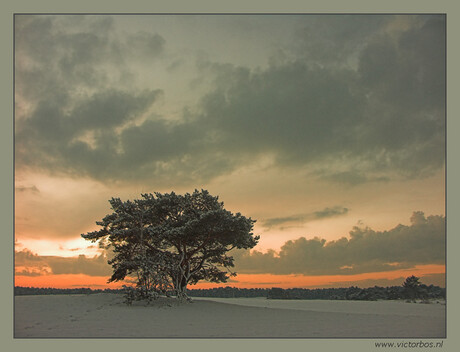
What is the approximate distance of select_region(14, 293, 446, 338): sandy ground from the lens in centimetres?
1873

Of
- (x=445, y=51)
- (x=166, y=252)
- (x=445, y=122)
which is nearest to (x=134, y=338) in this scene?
(x=166, y=252)

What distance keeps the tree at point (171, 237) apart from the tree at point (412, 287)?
18.6m

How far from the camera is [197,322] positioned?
21.6 metres

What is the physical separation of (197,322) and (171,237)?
12.1 metres

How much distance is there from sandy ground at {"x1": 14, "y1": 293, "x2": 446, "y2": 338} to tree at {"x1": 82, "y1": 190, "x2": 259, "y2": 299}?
470 centimetres

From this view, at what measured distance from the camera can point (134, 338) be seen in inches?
702

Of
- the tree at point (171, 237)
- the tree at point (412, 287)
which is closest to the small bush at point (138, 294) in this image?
the tree at point (171, 237)

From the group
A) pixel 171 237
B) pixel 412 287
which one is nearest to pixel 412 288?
pixel 412 287

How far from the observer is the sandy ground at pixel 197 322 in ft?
61.5

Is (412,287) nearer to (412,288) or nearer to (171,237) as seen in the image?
(412,288)

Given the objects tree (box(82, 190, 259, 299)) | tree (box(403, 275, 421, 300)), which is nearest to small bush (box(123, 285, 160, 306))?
tree (box(82, 190, 259, 299))

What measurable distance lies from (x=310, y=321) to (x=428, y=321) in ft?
22.0

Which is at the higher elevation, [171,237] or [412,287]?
[171,237]

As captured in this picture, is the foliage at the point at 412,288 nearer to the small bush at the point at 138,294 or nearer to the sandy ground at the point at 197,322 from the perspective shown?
the sandy ground at the point at 197,322
